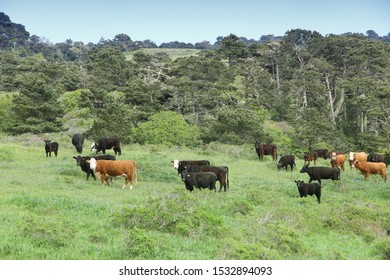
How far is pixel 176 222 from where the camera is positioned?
11766 mm

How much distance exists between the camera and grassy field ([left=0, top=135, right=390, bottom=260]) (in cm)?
916

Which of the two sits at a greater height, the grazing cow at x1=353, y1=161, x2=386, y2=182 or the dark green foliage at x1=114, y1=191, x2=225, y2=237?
the dark green foliage at x1=114, y1=191, x2=225, y2=237

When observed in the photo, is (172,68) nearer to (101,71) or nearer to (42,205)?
(101,71)

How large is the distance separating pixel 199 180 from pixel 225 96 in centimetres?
4659

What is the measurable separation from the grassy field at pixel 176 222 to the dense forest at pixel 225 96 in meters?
22.0

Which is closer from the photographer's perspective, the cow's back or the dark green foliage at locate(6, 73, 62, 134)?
the cow's back

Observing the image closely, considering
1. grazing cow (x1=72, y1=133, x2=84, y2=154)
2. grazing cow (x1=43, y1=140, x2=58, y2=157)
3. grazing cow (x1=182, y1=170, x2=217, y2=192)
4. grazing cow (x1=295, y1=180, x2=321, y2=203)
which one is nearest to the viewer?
grazing cow (x1=182, y1=170, x2=217, y2=192)

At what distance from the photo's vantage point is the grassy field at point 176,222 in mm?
9164

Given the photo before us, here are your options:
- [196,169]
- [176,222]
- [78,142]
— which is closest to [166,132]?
[78,142]

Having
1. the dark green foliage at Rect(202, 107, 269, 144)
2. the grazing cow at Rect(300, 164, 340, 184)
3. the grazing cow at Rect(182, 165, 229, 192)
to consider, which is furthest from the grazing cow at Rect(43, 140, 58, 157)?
the dark green foliage at Rect(202, 107, 269, 144)

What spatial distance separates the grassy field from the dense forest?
22.0 meters

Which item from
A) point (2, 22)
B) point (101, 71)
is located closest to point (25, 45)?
point (2, 22)

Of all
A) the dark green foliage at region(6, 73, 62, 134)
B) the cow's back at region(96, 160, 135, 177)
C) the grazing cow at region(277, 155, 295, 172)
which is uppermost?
the dark green foliage at region(6, 73, 62, 134)

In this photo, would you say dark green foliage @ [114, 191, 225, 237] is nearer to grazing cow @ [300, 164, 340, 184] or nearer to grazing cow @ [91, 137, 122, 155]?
grazing cow @ [300, 164, 340, 184]
